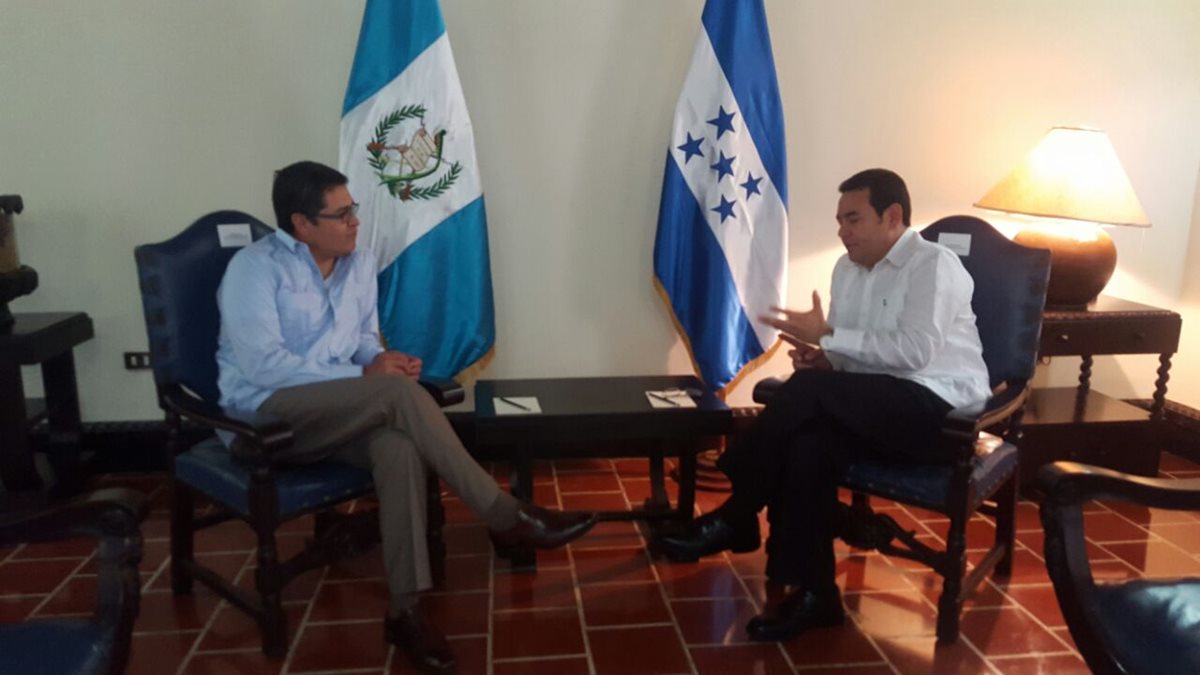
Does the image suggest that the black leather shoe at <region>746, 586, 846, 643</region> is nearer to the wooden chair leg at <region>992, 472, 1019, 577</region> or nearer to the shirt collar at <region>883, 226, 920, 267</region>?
the wooden chair leg at <region>992, 472, 1019, 577</region>

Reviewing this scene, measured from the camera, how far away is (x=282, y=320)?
229cm

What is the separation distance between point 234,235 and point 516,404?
3.06ft

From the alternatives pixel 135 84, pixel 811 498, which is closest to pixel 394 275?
pixel 135 84

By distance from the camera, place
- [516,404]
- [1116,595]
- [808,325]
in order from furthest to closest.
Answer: [516,404]
[808,325]
[1116,595]

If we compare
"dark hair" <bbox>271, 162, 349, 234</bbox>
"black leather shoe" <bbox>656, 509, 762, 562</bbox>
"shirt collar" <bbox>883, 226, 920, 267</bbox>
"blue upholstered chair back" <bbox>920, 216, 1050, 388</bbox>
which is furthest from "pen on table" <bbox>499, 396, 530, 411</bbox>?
"blue upholstered chair back" <bbox>920, 216, 1050, 388</bbox>

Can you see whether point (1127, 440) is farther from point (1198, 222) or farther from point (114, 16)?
point (114, 16)

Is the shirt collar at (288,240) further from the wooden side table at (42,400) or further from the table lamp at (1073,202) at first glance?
the table lamp at (1073,202)

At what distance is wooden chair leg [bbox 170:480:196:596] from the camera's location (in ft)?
7.68

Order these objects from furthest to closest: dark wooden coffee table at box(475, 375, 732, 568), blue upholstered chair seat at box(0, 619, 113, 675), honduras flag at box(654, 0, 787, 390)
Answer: honduras flag at box(654, 0, 787, 390) → dark wooden coffee table at box(475, 375, 732, 568) → blue upholstered chair seat at box(0, 619, 113, 675)

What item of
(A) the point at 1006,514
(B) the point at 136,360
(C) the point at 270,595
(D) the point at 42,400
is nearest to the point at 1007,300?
(A) the point at 1006,514

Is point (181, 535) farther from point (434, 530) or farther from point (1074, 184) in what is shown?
point (1074, 184)

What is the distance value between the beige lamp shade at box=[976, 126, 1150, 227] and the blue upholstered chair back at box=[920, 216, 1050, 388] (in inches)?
24.6

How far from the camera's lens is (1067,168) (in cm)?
302

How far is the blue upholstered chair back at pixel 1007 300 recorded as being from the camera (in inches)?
95.8
